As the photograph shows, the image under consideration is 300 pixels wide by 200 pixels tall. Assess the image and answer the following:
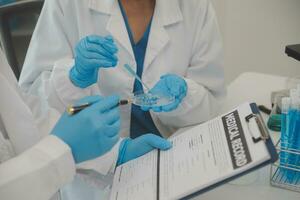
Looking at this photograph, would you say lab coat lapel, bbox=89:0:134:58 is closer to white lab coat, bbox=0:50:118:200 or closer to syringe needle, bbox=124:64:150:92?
syringe needle, bbox=124:64:150:92

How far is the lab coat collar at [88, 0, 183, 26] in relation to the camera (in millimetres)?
1122

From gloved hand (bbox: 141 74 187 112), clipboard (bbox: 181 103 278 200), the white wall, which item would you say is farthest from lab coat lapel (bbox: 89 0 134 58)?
the white wall

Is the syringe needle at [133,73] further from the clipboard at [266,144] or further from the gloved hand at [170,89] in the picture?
the clipboard at [266,144]

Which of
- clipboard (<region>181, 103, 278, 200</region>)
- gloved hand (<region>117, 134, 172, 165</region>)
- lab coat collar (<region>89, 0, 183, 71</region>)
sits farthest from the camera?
lab coat collar (<region>89, 0, 183, 71</region>)

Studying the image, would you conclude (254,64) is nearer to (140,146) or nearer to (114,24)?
(114,24)

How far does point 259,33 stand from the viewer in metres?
2.21

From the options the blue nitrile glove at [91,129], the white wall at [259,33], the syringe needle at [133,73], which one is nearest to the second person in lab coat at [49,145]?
the blue nitrile glove at [91,129]

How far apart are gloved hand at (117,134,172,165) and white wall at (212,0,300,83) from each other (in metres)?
1.55

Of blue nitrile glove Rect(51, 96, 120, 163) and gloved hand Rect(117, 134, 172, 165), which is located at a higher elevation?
blue nitrile glove Rect(51, 96, 120, 163)

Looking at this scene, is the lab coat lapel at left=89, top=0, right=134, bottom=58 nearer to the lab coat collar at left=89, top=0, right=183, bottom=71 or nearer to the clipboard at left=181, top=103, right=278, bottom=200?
the lab coat collar at left=89, top=0, right=183, bottom=71

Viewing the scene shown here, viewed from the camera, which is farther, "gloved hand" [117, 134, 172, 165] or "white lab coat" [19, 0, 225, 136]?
"white lab coat" [19, 0, 225, 136]

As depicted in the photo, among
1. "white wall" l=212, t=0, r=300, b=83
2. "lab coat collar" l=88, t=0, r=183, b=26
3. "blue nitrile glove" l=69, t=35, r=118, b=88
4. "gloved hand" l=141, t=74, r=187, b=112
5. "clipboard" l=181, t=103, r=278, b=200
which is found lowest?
"white wall" l=212, t=0, r=300, b=83

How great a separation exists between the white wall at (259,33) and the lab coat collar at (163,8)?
115cm

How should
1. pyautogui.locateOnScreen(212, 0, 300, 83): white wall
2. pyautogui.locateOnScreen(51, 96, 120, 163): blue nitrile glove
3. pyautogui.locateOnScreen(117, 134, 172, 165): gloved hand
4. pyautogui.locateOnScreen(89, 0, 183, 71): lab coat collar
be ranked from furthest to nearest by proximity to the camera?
pyautogui.locateOnScreen(212, 0, 300, 83): white wall → pyautogui.locateOnScreen(89, 0, 183, 71): lab coat collar → pyautogui.locateOnScreen(117, 134, 172, 165): gloved hand → pyautogui.locateOnScreen(51, 96, 120, 163): blue nitrile glove
